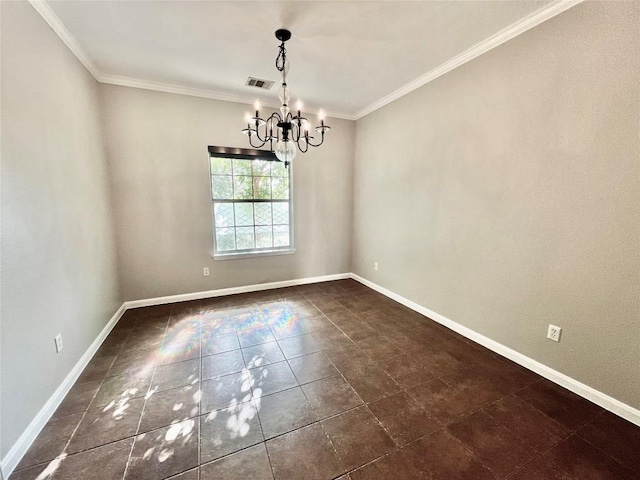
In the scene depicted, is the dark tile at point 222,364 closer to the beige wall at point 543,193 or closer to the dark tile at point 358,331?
the dark tile at point 358,331

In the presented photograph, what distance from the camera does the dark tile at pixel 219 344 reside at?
8.04 feet

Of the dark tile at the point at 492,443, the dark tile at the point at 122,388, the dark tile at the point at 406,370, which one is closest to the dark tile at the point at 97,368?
the dark tile at the point at 122,388

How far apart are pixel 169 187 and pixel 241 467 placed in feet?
10.0

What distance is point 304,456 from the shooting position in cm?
143

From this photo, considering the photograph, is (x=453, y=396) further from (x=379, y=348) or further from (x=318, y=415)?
(x=318, y=415)

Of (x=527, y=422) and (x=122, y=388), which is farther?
(x=122, y=388)

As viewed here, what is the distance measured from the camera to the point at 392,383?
201 cm

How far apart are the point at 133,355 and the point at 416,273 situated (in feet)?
10.1

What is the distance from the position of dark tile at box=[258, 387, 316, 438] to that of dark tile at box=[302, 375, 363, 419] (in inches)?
2.0

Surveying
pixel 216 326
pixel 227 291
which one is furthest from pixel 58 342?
pixel 227 291

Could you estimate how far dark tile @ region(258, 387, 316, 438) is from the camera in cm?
162

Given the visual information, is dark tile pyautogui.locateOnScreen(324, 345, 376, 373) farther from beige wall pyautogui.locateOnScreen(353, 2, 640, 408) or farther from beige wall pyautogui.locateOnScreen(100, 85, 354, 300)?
beige wall pyautogui.locateOnScreen(100, 85, 354, 300)

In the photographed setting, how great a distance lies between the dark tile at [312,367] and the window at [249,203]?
6.43 ft

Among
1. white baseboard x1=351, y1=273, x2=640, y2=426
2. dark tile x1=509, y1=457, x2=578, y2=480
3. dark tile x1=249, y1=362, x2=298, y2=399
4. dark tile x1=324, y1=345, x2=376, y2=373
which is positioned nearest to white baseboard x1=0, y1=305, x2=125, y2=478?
dark tile x1=249, y1=362, x2=298, y2=399
